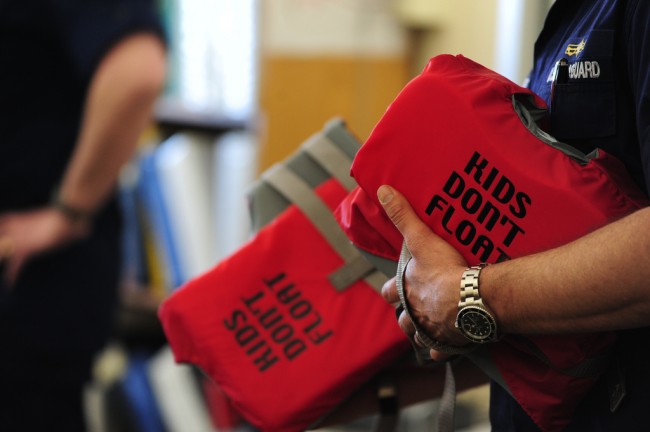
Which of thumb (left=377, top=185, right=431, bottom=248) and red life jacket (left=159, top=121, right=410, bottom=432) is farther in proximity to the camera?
red life jacket (left=159, top=121, right=410, bottom=432)

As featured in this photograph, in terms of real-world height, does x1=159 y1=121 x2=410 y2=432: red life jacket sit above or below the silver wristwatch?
below

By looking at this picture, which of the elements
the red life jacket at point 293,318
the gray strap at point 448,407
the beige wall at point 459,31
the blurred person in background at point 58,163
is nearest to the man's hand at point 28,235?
the blurred person in background at point 58,163

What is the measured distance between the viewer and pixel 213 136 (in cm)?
352

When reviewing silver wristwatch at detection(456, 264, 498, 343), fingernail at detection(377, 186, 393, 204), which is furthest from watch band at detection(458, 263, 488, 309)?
fingernail at detection(377, 186, 393, 204)

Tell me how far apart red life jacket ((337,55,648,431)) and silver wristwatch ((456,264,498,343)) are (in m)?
0.04

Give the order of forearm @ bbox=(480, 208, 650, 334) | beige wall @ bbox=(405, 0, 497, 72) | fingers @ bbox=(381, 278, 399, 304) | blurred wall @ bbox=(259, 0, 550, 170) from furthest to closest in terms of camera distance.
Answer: blurred wall @ bbox=(259, 0, 550, 170)
beige wall @ bbox=(405, 0, 497, 72)
fingers @ bbox=(381, 278, 399, 304)
forearm @ bbox=(480, 208, 650, 334)

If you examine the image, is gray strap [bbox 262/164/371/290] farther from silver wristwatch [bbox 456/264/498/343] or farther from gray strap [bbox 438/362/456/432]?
silver wristwatch [bbox 456/264/498/343]

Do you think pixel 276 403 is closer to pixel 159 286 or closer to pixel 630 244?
pixel 630 244

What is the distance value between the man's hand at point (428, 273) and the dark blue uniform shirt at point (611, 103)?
0.16 m

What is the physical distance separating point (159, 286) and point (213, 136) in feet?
2.02

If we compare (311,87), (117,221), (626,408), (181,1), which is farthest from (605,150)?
(181,1)

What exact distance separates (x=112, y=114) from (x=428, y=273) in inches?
40.4

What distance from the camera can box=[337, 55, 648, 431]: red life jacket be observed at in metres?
0.88

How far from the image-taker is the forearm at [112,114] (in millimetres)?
1777
